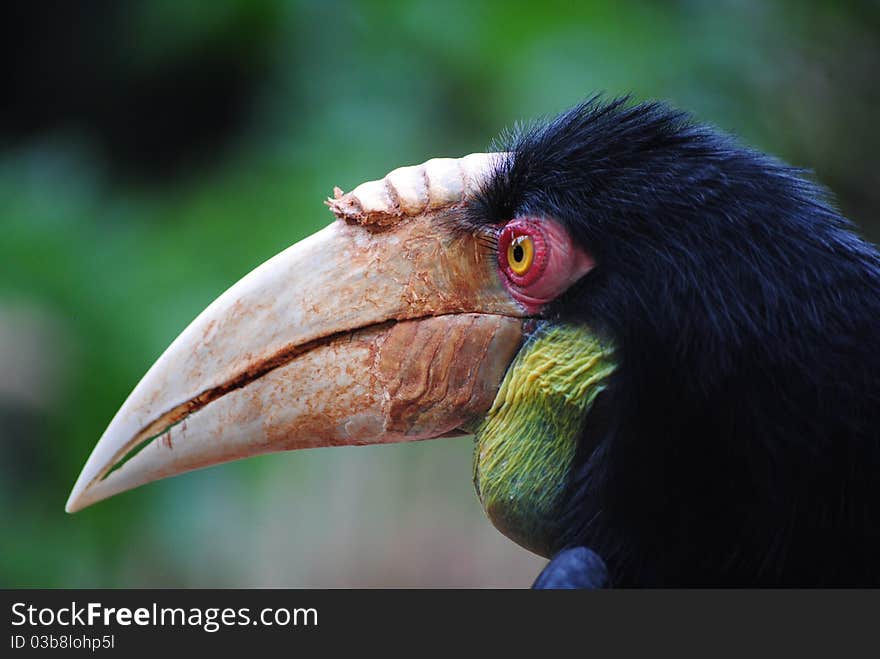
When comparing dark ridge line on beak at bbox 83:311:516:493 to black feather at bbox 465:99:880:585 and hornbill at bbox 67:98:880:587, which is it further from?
black feather at bbox 465:99:880:585

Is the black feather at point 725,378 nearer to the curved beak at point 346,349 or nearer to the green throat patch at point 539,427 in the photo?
the green throat patch at point 539,427

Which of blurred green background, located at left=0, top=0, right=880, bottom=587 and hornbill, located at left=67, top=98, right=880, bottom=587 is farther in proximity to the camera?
blurred green background, located at left=0, top=0, right=880, bottom=587

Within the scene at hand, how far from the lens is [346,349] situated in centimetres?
193

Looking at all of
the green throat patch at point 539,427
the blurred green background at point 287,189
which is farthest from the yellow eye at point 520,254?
the blurred green background at point 287,189

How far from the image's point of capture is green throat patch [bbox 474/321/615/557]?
179cm

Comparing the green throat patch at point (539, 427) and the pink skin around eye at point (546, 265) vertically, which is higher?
the pink skin around eye at point (546, 265)

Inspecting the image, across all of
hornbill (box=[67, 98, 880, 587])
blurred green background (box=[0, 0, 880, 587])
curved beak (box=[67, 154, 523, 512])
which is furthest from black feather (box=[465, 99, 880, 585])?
blurred green background (box=[0, 0, 880, 587])

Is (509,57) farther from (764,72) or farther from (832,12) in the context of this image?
(832,12)

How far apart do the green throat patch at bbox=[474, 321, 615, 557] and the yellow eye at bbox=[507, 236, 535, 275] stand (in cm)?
10

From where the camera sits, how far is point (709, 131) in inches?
74.5

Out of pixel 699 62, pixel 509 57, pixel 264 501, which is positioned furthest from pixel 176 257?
pixel 699 62

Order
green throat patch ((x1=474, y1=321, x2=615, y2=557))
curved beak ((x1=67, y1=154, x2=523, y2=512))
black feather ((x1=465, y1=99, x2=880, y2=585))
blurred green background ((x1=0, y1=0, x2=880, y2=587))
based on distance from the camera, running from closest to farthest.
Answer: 1. black feather ((x1=465, y1=99, x2=880, y2=585))
2. green throat patch ((x1=474, y1=321, x2=615, y2=557))
3. curved beak ((x1=67, y1=154, x2=523, y2=512))
4. blurred green background ((x1=0, y1=0, x2=880, y2=587))

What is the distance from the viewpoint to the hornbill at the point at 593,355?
1667 mm

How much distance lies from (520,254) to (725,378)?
1.38 feet
